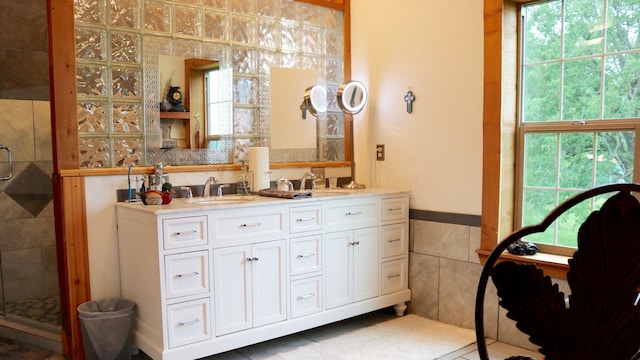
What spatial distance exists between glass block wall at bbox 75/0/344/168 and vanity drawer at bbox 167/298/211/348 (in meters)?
0.96

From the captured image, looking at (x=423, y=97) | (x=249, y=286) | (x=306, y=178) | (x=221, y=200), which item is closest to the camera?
(x=249, y=286)

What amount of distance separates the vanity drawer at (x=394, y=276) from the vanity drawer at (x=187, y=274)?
134 centimetres

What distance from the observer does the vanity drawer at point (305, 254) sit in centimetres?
305

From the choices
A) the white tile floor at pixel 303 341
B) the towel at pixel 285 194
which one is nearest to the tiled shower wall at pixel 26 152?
the white tile floor at pixel 303 341

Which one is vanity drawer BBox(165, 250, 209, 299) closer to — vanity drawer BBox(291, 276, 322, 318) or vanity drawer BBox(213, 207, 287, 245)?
vanity drawer BBox(213, 207, 287, 245)

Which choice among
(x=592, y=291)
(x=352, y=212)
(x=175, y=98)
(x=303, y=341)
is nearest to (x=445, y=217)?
(x=352, y=212)

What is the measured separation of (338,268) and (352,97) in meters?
1.31

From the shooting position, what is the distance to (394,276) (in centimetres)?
361

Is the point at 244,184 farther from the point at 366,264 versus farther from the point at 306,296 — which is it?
the point at 366,264

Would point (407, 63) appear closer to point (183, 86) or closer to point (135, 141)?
point (183, 86)

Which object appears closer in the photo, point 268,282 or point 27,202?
point 268,282

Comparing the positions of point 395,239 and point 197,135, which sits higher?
point 197,135

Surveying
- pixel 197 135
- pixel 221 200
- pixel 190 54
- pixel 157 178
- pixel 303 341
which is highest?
pixel 190 54

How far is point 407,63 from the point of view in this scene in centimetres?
368
